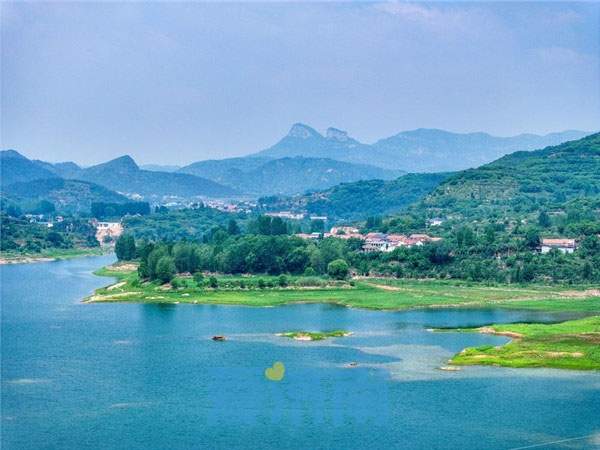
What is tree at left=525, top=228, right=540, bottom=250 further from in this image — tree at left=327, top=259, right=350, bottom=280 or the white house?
tree at left=327, top=259, right=350, bottom=280

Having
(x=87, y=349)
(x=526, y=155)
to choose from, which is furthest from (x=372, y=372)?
(x=526, y=155)

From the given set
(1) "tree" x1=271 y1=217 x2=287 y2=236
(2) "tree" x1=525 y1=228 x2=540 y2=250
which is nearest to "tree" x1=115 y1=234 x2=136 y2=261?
(1) "tree" x1=271 y1=217 x2=287 y2=236

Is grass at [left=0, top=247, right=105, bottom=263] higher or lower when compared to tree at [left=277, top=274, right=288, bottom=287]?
higher

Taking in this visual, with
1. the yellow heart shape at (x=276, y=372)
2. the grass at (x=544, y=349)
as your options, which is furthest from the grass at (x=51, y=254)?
the yellow heart shape at (x=276, y=372)

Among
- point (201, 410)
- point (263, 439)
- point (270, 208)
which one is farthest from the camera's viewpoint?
point (270, 208)

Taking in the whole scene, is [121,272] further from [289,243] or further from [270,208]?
[270,208]

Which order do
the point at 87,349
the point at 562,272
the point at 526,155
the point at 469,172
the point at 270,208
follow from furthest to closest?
the point at 270,208, the point at 526,155, the point at 469,172, the point at 562,272, the point at 87,349
